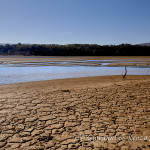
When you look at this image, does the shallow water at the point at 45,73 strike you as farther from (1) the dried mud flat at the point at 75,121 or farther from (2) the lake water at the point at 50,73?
(1) the dried mud flat at the point at 75,121

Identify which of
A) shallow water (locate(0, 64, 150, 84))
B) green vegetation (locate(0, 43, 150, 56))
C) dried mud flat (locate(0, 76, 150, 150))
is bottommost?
dried mud flat (locate(0, 76, 150, 150))

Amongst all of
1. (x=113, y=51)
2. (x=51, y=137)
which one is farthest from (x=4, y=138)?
(x=113, y=51)

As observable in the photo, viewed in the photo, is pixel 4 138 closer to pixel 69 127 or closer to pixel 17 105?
pixel 69 127

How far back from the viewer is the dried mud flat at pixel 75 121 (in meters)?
3.19

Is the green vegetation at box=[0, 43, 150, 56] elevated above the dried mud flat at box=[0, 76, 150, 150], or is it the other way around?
the green vegetation at box=[0, 43, 150, 56]

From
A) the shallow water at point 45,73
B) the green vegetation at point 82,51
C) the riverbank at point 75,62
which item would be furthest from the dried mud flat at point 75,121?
the green vegetation at point 82,51

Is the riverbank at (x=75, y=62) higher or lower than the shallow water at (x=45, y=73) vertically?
higher

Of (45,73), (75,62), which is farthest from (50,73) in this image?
(75,62)

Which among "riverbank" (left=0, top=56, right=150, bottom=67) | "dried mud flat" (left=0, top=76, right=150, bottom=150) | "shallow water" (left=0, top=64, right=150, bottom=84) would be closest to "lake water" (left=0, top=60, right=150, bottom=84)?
"shallow water" (left=0, top=64, right=150, bottom=84)

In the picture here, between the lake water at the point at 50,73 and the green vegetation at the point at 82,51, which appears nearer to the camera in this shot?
the lake water at the point at 50,73

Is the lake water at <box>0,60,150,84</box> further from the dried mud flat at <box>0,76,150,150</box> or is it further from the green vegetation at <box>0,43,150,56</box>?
the green vegetation at <box>0,43,150,56</box>

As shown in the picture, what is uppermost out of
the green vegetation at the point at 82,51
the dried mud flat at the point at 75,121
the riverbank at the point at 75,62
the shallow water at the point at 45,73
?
the green vegetation at the point at 82,51

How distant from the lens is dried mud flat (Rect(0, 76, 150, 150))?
125 inches

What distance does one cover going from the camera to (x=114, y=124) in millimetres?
3924
